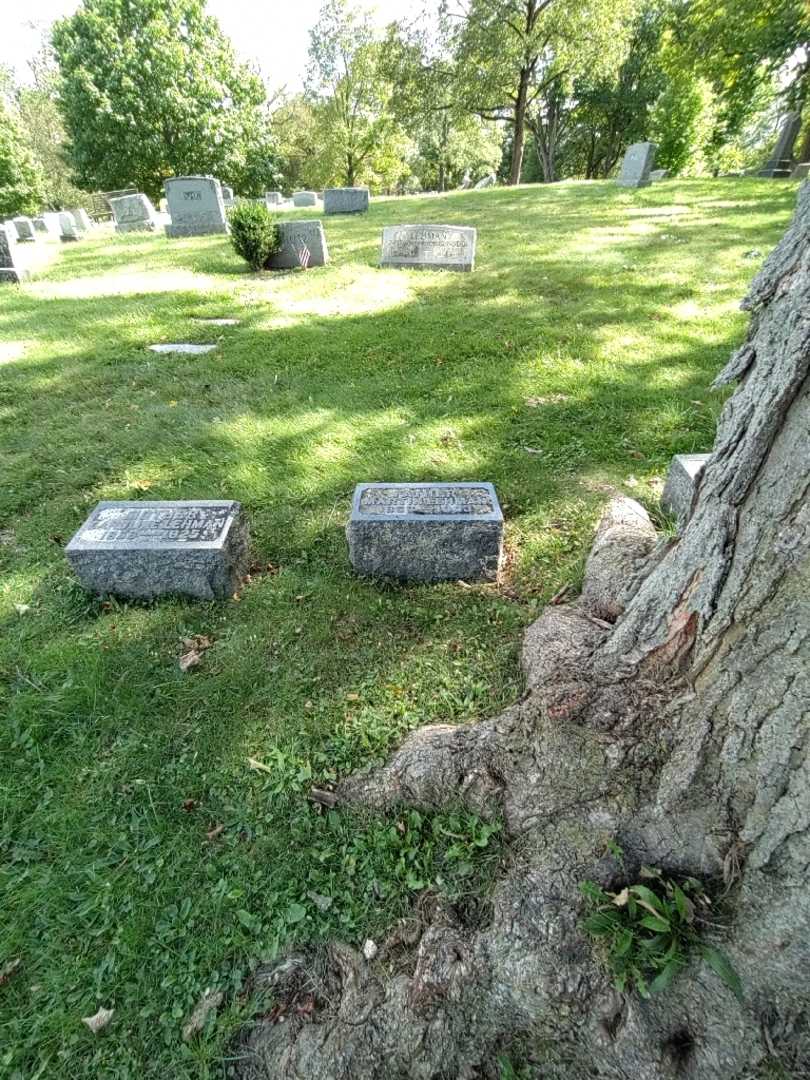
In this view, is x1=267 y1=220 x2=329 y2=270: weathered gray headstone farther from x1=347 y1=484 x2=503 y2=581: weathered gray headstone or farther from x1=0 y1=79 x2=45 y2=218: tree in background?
x1=0 y1=79 x2=45 y2=218: tree in background

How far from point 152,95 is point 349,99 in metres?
10.9

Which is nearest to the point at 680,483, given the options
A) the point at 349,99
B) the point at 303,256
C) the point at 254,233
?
the point at 303,256

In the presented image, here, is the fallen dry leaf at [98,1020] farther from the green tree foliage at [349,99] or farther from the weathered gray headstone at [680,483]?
the green tree foliage at [349,99]

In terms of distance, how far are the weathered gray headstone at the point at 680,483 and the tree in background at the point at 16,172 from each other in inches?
1615

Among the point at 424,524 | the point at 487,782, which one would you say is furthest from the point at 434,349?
the point at 487,782

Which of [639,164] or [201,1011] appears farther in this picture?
[639,164]

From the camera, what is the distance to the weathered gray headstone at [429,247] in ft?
31.3

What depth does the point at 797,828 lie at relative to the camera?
1.35m

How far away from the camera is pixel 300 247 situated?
1029 cm

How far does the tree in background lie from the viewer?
1177 inches

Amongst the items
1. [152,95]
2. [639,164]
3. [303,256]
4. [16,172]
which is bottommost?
[303,256]

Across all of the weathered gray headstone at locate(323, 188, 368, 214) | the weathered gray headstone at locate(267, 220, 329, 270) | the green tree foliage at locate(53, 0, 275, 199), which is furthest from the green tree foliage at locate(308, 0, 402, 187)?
the weathered gray headstone at locate(267, 220, 329, 270)

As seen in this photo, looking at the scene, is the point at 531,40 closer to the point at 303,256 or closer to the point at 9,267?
the point at 303,256

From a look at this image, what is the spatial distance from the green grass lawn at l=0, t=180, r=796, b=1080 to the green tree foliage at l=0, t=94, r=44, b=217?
106 feet
